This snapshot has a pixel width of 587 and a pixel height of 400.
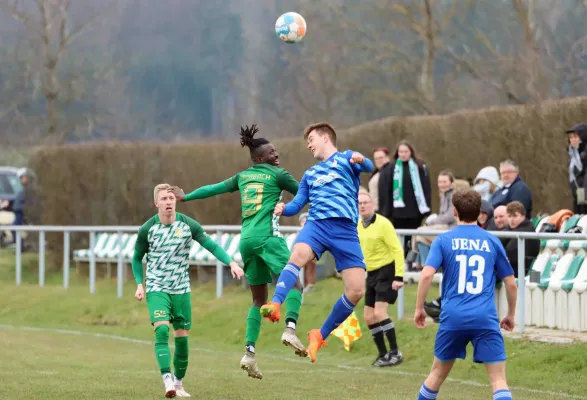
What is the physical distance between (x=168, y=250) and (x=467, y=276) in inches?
136

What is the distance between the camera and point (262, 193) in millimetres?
11531

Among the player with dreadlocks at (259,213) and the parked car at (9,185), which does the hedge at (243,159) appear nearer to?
the parked car at (9,185)

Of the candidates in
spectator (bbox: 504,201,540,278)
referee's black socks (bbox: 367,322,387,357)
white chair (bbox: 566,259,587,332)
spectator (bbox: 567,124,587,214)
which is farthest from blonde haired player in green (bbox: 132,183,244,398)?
spectator (bbox: 567,124,587,214)

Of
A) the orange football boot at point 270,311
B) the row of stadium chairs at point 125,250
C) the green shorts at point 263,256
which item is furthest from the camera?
the row of stadium chairs at point 125,250

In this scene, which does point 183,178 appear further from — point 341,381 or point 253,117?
point 253,117

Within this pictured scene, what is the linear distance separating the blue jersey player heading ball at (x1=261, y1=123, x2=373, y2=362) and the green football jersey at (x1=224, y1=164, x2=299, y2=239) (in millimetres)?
430

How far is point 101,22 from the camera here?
5072 centimetres

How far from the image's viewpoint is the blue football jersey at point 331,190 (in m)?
10.9

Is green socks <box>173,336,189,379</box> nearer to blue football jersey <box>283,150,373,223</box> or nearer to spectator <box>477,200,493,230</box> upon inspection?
blue football jersey <box>283,150,373,223</box>

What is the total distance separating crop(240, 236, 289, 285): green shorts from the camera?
11492 millimetres

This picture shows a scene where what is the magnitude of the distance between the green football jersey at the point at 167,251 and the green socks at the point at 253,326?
2.12 ft

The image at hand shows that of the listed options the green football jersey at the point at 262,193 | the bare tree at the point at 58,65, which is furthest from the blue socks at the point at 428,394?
the bare tree at the point at 58,65

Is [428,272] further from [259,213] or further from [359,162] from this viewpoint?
[259,213]

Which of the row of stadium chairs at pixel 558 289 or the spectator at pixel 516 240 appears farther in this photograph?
the spectator at pixel 516 240
